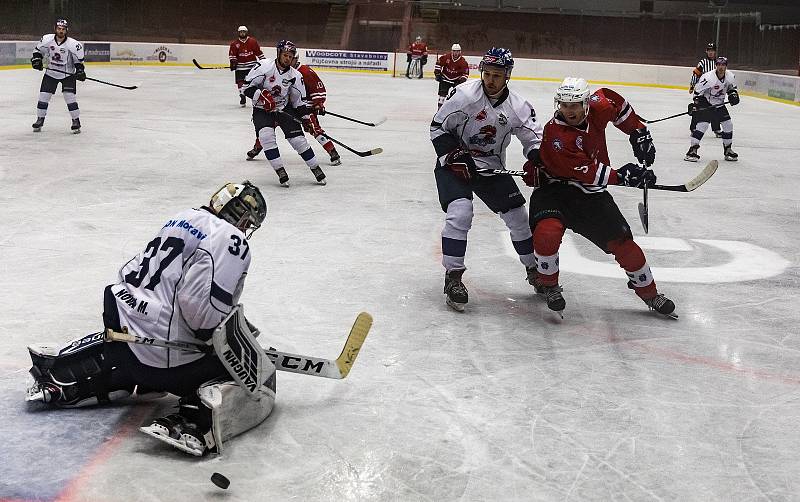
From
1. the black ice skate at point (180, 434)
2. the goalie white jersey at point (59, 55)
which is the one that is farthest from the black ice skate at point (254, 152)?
the black ice skate at point (180, 434)

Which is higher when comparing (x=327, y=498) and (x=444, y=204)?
(x=444, y=204)

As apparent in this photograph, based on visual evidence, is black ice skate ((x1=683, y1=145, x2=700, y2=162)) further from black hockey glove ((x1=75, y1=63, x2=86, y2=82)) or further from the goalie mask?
the goalie mask

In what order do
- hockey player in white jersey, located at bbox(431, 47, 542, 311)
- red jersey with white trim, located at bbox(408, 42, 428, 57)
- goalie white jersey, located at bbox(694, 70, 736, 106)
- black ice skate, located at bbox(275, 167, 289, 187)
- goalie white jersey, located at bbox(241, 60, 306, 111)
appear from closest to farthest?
1. hockey player in white jersey, located at bbox(431, 47, 542, 311)
2. black ice skate, located at bbox(275, 167, 289, 187)
3. goalie white jersey, located at bbox(241, 60, 306, 111)
4. goalie white jersey, located at bbox(694, 70, 736, 106)
5. red jersey with white trim, located at bbox(408, 42, 428, 57)

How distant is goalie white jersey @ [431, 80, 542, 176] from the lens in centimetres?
509

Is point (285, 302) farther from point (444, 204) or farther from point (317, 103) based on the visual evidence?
point (317, 103)

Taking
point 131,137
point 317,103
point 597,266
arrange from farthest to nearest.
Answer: point 131,137
point 317,103
point 597,266

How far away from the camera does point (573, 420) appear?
3.61 metres

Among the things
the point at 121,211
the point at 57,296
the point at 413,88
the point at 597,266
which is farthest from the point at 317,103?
the point at 413,88

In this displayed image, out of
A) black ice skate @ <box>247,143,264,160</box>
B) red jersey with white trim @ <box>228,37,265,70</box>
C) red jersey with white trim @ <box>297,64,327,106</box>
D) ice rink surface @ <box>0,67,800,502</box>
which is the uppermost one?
red jersey with white trim @ <box>228,37,265,70</box>

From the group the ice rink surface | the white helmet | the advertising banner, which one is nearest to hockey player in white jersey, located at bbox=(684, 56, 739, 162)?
the ice rink surface

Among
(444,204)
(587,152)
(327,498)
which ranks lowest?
(327,498)

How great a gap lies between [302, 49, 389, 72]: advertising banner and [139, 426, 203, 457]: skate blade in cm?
2470

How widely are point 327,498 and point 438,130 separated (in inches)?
108

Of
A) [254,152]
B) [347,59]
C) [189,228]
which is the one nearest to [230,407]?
[189,228]
